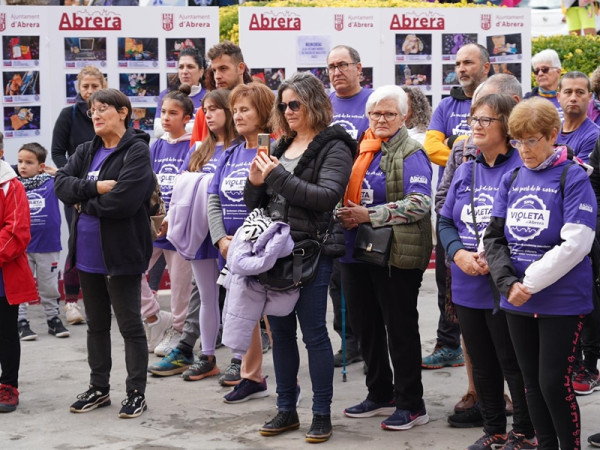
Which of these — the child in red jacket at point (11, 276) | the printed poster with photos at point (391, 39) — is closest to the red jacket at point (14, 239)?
the child in red jacket at point (11, 276)

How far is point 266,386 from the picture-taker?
21.4ft

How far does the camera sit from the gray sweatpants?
838 cm

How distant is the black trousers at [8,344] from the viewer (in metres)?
6.28

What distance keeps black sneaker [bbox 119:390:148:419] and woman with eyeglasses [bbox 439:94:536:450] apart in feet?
6.66

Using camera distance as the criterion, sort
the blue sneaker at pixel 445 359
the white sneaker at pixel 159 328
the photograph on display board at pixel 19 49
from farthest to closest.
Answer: the photograph on display board at pixel 19 49 < the white sneaker at pixel 159 328 < the blue sneaker at pixel 445 359

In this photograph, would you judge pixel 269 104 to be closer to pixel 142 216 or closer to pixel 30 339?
pixel 142 216

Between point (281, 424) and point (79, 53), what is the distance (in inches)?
202

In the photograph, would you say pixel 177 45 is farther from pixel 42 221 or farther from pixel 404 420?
pixel 404 420

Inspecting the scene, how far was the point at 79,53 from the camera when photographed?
9.59 meters

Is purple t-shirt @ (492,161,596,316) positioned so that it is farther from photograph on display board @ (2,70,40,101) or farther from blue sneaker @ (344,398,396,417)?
photograph on display board @ (2,70,40,101)

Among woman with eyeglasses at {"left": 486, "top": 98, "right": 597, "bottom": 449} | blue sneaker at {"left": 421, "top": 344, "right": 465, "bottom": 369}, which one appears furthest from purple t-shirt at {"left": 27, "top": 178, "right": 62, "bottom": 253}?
woman with eyeglasses at {"left": 486, "top": 98, "right": 597, "bottom": 449}

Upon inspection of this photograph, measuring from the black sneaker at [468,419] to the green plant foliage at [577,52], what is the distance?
29.8 ft

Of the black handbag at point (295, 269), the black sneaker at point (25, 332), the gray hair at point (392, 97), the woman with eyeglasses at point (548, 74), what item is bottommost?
the black sneaker at point (25, 332)

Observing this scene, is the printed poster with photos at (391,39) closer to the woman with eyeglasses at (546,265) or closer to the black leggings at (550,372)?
the woman with eyeglasses at (546,265)
